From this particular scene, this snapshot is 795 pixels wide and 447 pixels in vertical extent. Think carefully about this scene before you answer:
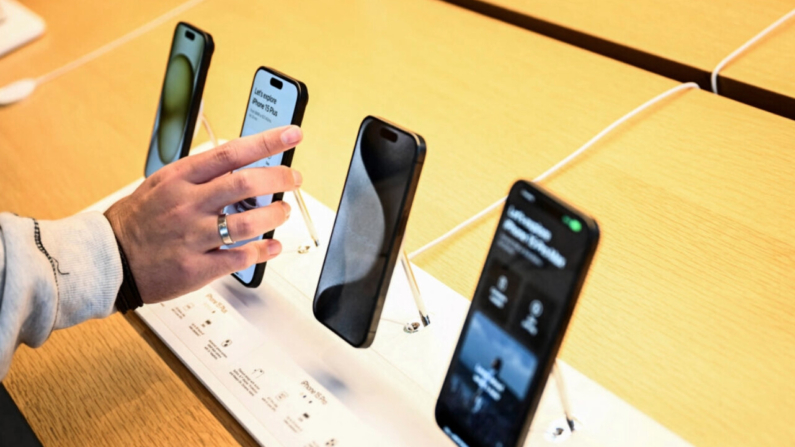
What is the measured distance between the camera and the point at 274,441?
541mm

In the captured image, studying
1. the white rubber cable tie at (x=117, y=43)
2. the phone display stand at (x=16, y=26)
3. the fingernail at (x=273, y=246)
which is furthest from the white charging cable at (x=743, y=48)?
the phone display stand at (x=16, y=26)

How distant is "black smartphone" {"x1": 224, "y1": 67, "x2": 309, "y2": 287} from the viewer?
2.04 ft

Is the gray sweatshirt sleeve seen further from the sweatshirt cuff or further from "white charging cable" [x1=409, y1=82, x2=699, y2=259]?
"white charging cable" [x1=409, y1=82, x2=699, y2=259]

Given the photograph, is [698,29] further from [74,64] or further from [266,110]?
[74,64]

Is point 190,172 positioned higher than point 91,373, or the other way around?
point 190,172

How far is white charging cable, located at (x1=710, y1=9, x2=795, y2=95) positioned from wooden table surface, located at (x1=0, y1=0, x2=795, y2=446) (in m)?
0.02

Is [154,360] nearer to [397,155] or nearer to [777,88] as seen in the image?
[397,155]

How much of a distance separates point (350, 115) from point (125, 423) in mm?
496

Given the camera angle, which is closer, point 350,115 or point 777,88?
point 777,88

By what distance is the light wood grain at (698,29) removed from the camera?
80cm

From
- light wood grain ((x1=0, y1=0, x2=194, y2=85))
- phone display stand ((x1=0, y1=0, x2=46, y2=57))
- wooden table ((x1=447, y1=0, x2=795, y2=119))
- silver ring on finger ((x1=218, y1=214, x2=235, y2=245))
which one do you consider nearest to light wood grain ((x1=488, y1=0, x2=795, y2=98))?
wooden table ((x1=447, y1=0, x2=795, y2=119))

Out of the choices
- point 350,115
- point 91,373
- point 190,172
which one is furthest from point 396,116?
point 91,373

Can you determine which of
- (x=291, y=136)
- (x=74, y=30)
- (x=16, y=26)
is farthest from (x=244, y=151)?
(x=16, y=26)

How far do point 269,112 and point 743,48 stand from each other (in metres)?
0.60
